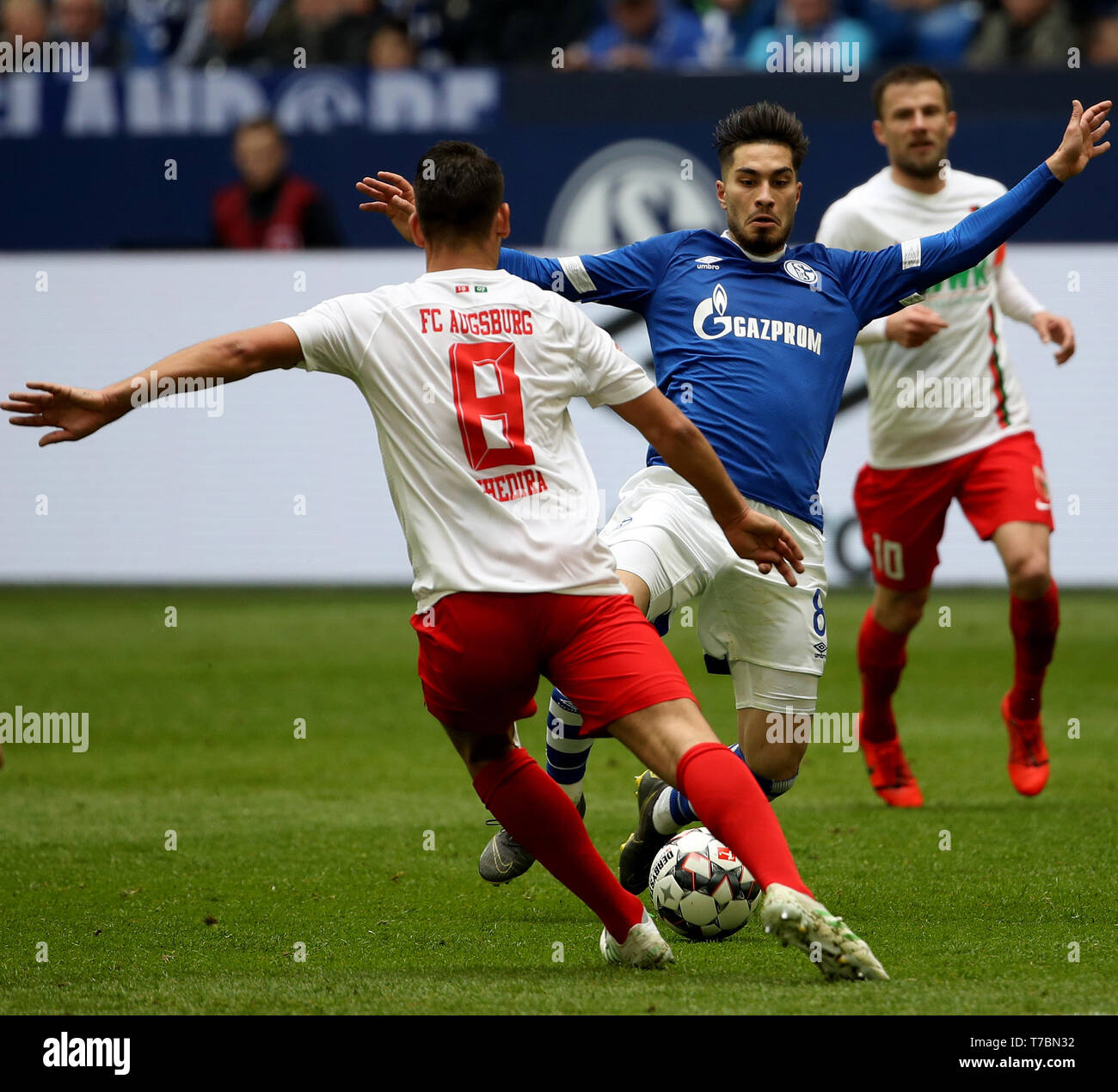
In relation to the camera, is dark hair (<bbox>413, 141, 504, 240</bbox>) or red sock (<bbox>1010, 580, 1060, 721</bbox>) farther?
red sock (<bbox>1010, 580, 1060, 721</bbox>)

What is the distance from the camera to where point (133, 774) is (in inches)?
311

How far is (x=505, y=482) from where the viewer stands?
163 inches

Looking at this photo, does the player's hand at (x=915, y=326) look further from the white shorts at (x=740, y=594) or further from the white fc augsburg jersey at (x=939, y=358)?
the white shorts at (x=740, y=594)

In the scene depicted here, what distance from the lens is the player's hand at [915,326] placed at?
633cm

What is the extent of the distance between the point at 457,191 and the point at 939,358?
3.44m

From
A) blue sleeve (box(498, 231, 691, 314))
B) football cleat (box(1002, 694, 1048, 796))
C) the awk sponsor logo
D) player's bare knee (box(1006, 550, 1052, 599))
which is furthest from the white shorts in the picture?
football cleat (box(1002, 694, 1048, 796))

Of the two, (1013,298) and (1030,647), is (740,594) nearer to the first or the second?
(1030,647)

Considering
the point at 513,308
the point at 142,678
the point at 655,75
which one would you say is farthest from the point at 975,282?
the point at 655,75

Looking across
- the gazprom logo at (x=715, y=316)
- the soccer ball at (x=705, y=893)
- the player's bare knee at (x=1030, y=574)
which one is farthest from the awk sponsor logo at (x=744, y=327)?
the player's bare knee at (x=1030, y=574)

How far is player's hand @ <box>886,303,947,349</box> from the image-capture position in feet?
20.8

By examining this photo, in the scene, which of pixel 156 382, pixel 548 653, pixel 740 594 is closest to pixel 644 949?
pixel 548 653

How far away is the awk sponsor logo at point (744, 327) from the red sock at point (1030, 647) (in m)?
2.15

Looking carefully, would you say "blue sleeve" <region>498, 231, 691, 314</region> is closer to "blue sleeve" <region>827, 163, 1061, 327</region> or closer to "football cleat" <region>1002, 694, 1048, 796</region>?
"blue sleeve" <region>827, 163, 1061, 327</region>

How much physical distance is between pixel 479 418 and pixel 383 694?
5.91m
